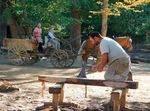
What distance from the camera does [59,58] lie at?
1978 centimetres

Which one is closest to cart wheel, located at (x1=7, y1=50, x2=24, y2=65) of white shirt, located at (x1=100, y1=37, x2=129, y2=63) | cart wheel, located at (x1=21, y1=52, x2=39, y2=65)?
cart wheel, located at (x1=21, y1=52, x2=39, y2=65)

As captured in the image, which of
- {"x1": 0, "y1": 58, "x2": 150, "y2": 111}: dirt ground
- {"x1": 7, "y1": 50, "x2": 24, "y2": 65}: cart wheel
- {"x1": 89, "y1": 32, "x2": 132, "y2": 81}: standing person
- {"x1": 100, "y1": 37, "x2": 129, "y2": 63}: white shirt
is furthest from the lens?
{"x1": 7, "y1": 50, "x2": 24, "y2": 65}: cart wheel

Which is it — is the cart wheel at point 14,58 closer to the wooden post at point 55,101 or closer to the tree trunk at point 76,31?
the tree trunk at point 76,31

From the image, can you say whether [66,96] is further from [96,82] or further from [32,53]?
[32,53]

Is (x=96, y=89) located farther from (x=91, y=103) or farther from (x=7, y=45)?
(x=7, y=45)

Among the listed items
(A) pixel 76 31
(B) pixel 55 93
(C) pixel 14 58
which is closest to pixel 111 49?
(B) pixel 55 93

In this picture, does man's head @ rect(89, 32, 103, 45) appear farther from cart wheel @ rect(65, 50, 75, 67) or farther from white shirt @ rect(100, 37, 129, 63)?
cart wheel @ rect(65, 50, 75, 67)

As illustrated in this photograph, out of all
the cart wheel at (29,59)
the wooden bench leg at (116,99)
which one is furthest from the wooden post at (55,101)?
the cart wheel at (29,59)

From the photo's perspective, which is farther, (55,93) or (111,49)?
(111,49)

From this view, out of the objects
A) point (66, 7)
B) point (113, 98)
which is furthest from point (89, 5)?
point (113, 98)

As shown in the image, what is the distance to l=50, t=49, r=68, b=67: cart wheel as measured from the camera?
19.6 metres

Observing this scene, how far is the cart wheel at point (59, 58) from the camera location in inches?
773

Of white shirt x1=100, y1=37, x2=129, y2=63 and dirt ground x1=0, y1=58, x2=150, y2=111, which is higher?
white shirt x1=100, y1=37, x2=129, y2=63

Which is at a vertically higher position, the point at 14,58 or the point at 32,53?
the point at 32,53
